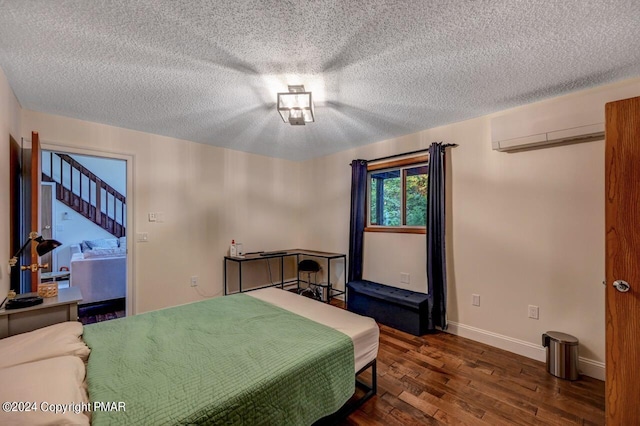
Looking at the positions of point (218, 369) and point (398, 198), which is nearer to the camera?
point (218, 369)

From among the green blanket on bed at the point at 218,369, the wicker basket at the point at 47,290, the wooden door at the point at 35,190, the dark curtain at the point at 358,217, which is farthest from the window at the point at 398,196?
the wooden door at the point at 35,190

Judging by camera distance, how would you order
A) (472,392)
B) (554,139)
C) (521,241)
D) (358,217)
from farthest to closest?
(358,217), (521,241), (554,139), (472,392)

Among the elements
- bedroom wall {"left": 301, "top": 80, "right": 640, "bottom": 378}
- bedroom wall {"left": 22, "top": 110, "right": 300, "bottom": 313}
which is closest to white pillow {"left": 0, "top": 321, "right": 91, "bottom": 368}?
bedroom wall {"left": 22, "top": 110, "right": 300, "bottom": 313}

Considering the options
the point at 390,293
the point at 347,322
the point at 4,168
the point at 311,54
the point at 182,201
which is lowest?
the point at 390,293

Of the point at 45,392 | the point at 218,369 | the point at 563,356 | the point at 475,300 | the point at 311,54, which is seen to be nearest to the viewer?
the point at 45,392

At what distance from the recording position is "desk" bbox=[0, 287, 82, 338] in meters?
1.71

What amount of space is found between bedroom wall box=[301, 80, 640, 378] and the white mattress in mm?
1517

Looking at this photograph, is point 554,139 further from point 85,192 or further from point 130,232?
point 85,192

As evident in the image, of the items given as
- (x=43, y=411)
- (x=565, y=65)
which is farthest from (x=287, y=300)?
(x=565, y=65)

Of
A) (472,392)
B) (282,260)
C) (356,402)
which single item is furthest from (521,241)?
(282,260)

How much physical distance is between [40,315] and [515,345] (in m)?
3.89

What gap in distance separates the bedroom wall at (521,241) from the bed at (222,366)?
1.55 meters

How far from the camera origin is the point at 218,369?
130 centimetres

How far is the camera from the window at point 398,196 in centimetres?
336
